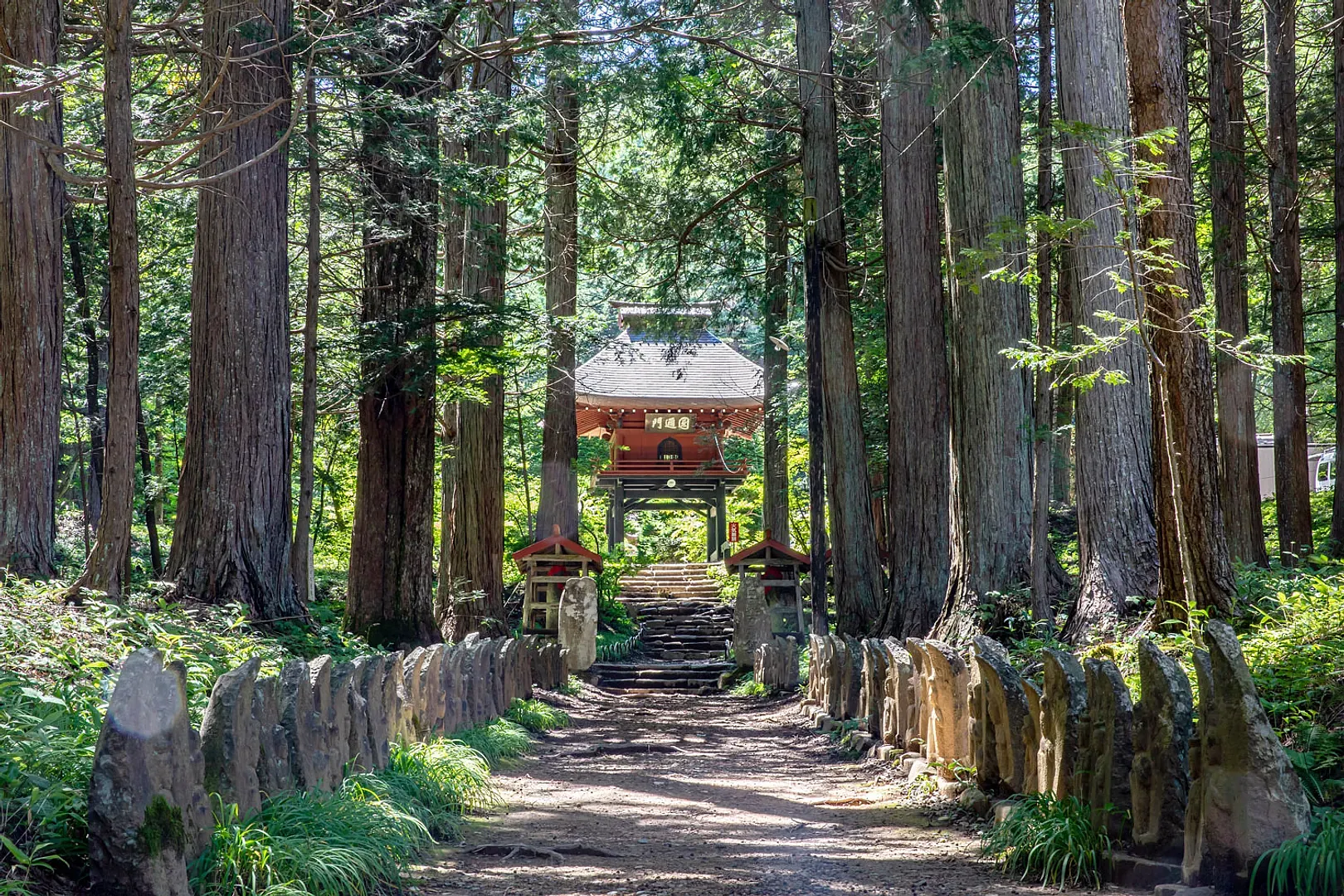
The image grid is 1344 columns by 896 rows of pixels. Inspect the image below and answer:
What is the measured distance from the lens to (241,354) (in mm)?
7656

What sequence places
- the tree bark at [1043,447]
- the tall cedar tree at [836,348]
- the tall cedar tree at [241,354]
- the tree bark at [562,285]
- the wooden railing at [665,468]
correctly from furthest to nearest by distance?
the wooden railing at [665,468], the tree bark at [562,285], the tall cedar tree at [836,348], the tree bark at [1043,447], the tall cedar tree at [241,354]

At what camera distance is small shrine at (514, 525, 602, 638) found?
1708 centimetres

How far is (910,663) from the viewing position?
6.75 metres

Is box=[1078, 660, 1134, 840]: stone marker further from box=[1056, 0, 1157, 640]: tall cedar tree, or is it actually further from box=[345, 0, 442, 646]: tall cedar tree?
box=[345, 0, 442, 646]: tall cedar tree

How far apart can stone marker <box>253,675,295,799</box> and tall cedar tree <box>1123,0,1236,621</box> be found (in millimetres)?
4475

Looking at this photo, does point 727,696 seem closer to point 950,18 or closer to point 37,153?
point 950,18

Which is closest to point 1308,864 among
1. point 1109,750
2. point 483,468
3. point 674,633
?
point 1109,750

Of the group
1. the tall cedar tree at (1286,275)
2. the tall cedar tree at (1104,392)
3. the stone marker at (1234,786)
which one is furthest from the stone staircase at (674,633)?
the stone marker at (1234,786)

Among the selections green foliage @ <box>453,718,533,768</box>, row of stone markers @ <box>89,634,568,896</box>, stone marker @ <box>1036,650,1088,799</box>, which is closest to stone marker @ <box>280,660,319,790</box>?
row of stone markers @ <box>89,634,568,896</box>

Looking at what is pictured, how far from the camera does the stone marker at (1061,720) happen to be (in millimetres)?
Answer: 4215

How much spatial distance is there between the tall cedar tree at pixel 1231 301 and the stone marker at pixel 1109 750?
27.6 ft

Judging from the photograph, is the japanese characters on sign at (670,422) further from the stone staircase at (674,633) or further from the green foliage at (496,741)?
the green foliage at (496,741)

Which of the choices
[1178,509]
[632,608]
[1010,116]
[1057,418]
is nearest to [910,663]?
[1178,509]

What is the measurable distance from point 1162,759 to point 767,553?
13.7 meters
